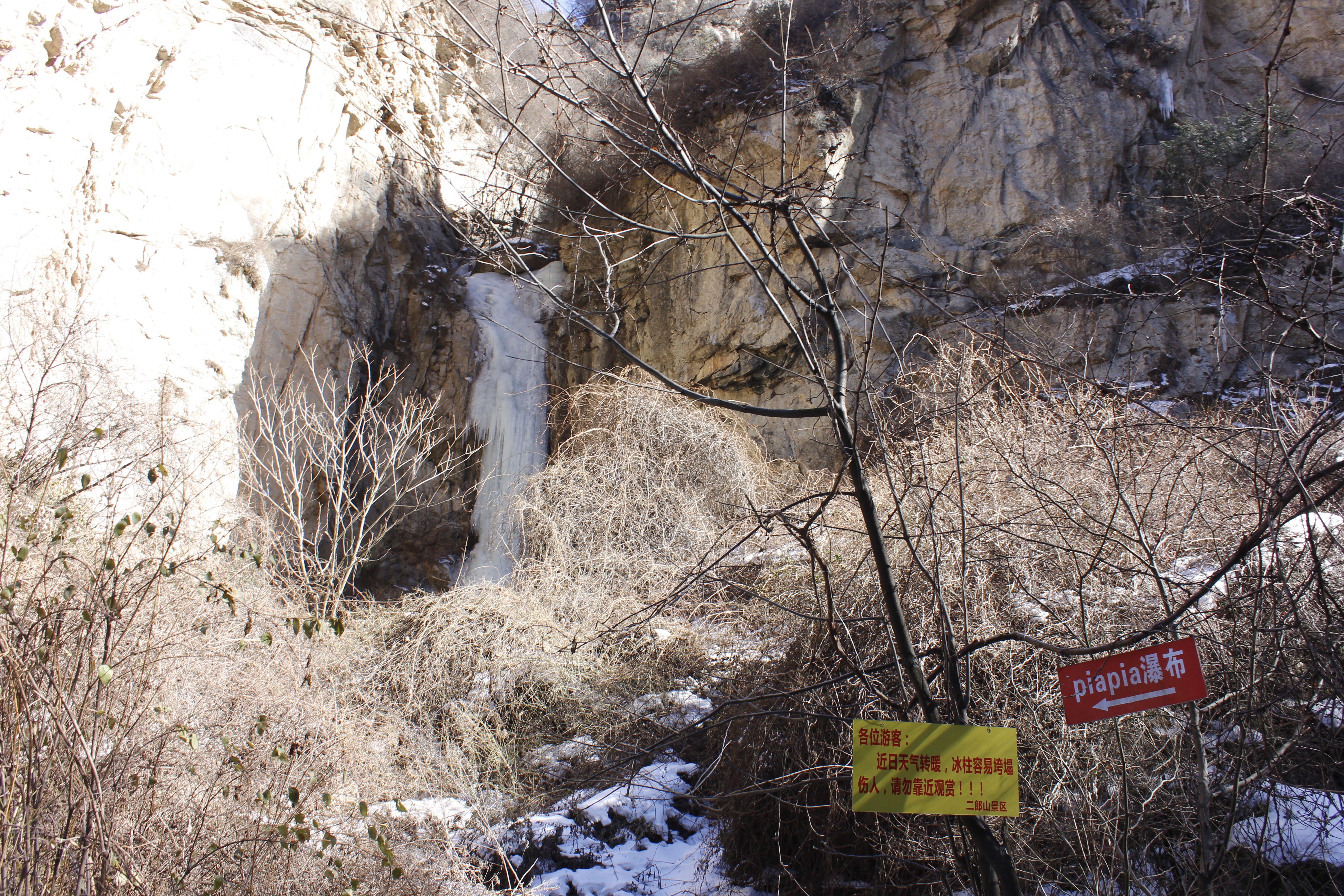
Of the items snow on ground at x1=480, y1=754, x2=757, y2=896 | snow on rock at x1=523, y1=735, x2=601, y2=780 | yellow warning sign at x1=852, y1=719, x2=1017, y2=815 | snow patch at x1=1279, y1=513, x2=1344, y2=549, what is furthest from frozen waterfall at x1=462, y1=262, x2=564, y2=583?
yellow warning sign at x1=852, y1=719, x2=1017, y2=815

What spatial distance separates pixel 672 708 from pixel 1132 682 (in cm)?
315

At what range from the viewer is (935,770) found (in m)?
1.59

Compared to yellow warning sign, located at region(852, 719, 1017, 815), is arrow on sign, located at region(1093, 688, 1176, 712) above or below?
above

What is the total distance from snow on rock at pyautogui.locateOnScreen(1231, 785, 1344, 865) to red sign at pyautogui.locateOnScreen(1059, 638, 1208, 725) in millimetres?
780

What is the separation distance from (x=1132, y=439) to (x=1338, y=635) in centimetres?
110

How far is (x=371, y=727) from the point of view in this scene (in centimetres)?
425

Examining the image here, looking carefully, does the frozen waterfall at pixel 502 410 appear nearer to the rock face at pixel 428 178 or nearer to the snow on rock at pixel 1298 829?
the rock face at pixel 428 178

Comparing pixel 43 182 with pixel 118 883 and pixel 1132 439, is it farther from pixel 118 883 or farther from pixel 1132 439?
pixel 1132 439

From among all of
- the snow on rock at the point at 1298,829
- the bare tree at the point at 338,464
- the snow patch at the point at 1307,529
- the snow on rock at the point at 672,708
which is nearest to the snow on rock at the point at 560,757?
the snow on rock at the point at 672,708

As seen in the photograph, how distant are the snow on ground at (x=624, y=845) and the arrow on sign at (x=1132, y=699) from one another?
185 cm

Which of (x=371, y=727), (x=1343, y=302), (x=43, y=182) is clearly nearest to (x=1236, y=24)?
(x=1343, y=302)

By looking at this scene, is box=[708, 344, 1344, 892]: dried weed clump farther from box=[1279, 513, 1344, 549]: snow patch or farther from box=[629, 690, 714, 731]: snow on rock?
box=[629, 690, 714, 731]: snow on rock

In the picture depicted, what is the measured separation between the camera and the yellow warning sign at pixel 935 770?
1586 mm

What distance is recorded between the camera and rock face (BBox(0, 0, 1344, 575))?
7.63 meters
